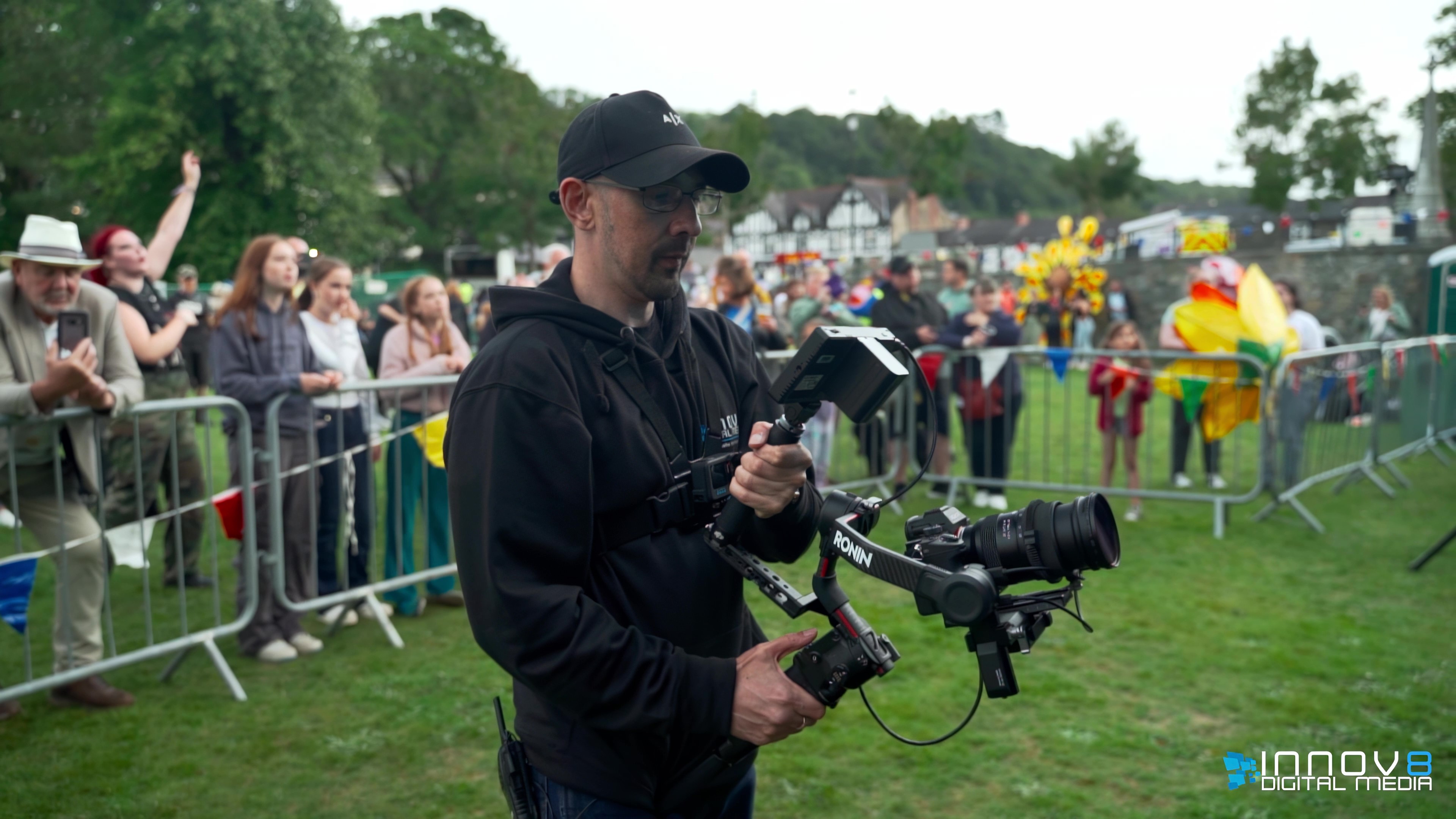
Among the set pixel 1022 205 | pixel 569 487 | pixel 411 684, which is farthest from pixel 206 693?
pixel 1022 205

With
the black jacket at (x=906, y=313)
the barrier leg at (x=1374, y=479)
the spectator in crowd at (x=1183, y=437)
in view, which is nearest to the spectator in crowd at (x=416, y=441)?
the black jacket at (x=906, y=313)

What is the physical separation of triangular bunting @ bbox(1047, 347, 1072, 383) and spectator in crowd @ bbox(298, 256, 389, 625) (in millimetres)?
5307

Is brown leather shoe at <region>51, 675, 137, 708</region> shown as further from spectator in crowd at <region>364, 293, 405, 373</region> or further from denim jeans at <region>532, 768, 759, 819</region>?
denim jeans at <region>532, 768, 759, 819</region>

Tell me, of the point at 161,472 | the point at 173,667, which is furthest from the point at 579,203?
the point at 161,472

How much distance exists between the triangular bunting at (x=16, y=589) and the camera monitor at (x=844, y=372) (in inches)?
173

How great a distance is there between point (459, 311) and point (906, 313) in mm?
11731

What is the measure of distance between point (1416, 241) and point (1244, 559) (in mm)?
25465

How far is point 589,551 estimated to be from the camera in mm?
1778

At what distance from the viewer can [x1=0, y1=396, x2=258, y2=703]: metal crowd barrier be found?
4.68 meters

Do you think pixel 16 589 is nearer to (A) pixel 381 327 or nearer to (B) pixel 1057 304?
(A) pixel 381 327

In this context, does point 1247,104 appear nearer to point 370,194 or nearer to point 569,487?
point 370,194

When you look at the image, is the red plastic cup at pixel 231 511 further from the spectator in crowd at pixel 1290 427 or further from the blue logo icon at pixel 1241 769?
the spectator in crowd at pixel 1290 427

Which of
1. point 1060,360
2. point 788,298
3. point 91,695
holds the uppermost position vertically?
point 788,298

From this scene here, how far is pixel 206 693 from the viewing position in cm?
515
